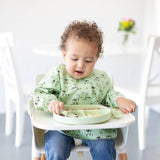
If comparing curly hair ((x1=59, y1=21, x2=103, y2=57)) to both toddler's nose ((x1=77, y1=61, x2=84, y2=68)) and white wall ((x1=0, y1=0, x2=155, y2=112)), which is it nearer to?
toddler's nose ((x1=77, y1=61, x2=84, y2=68))

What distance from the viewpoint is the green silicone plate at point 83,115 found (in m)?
1.18

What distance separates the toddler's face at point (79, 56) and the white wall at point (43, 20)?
5.33 ft

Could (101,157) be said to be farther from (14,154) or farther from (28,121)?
(28,121)

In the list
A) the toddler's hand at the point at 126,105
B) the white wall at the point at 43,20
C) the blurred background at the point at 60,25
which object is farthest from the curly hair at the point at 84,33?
the white wall at the point at 43,20

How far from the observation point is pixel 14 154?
2.32 metres

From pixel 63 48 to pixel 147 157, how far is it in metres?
1.18

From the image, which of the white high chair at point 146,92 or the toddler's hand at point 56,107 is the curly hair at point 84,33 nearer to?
the toddler's hand at point 56,107

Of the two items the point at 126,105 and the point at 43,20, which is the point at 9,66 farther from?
the point at 126,105

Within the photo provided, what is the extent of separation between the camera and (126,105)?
4.56 ft

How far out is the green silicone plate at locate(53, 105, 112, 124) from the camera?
1.18 meters

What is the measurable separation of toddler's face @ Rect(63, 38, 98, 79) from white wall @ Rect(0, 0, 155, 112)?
162 centimetres

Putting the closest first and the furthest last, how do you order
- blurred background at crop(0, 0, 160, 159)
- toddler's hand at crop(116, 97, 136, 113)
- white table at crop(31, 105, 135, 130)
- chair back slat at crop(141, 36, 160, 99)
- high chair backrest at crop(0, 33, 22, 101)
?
white table at crop(31, 105, 135, 130), toddler's hand at crop(116, 97, 136, 113), chair back slat at crop(141, 36, 160, 99), high chair backrest at crop(0, 33, 22, 101), blurred background at crop(0, 0, 160, 159)

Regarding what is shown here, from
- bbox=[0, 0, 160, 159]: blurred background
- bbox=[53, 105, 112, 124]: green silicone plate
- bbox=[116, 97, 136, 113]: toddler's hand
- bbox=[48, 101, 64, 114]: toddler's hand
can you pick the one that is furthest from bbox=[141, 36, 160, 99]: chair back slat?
A: bbox=[48, 101, 64, 114]: toddler's hand

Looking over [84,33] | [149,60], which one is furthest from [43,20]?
[84,33]
